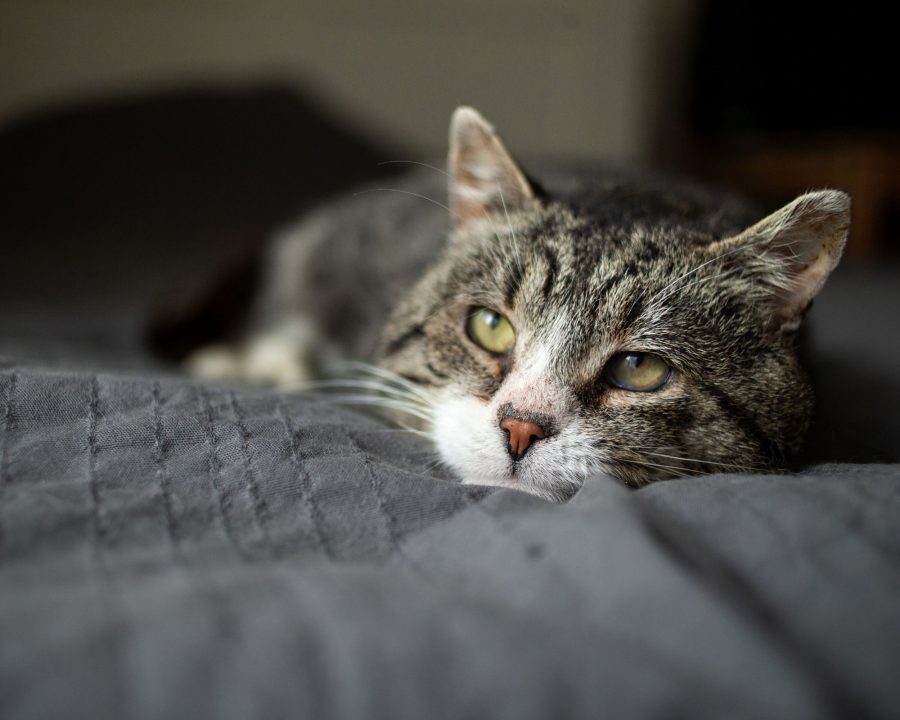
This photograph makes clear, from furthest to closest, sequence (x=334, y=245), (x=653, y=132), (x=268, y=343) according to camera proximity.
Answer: (x=653, y=132)
(x=334, y=245)
(x=268, y=343)

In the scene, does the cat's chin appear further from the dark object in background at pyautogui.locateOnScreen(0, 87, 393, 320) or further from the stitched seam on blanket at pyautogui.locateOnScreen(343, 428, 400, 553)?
the dark object in background at pyautogui.locateOnScreen(0, 87, 393, 320)

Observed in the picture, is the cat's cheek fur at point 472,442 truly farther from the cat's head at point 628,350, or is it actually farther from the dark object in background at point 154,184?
the dark object in background at point 154,184

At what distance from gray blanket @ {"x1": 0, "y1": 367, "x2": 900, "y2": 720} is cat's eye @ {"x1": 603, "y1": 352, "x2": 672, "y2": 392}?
194mm

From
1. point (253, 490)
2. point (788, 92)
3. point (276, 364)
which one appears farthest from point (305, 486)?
point (788, 92)

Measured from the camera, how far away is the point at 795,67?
3.94 metres

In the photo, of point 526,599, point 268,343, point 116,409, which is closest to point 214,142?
point 268,343

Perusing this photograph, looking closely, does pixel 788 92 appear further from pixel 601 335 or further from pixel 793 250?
pixel 601 335

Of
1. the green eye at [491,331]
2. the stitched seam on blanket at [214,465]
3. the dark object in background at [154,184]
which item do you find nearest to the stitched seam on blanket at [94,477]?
the stitched seam on blanket at [214,465]

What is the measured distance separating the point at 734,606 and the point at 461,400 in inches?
20.2

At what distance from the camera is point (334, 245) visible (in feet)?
6.36

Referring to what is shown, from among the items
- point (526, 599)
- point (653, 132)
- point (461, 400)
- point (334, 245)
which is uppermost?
point (526, 599)

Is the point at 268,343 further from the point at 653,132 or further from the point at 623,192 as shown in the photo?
the point at 653,132

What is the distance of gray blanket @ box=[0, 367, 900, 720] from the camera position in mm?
504

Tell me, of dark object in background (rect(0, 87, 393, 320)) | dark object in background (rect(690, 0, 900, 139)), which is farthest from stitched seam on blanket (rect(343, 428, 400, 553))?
dark object in background (rect(690, 0, 900, 139))
